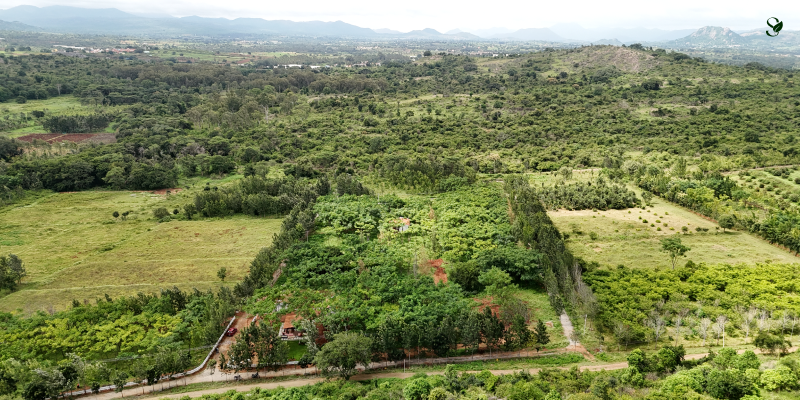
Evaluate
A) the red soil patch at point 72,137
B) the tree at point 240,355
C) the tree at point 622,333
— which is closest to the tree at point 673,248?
the tree at point 622,333

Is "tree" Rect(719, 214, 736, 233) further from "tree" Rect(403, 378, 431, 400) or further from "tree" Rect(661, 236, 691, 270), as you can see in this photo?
"tree" Rect(403, 378, 431, 400)

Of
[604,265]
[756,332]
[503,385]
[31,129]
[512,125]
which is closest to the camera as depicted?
[503,385]

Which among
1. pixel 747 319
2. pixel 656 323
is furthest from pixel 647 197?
pixel 656 323

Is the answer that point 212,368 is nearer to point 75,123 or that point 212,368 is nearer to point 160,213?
point 160,213

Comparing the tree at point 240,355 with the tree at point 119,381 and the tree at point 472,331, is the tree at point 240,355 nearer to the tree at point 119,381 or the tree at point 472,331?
the tree at point 119,381

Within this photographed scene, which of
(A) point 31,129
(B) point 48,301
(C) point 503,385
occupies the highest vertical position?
(A) point 31,129

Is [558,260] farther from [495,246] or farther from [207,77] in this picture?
[207,77]

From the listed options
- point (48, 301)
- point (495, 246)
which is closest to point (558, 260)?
point (495, 246)
